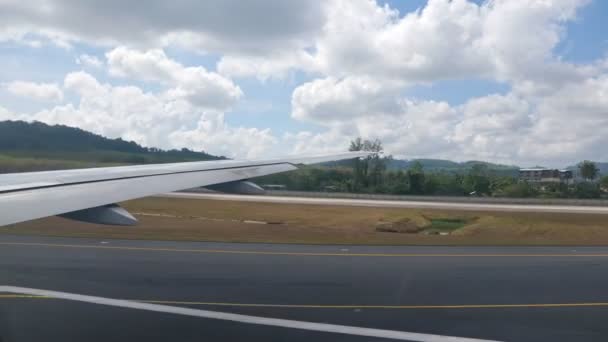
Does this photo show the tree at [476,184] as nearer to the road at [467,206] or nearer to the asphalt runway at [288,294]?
the road at [467,206]

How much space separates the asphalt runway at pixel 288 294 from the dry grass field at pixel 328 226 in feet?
10.2

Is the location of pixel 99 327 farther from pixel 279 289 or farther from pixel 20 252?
pixel 20 252

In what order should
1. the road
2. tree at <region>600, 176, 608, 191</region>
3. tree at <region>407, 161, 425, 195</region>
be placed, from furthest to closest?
1. tree at <region>600, 176, 608, 191</region>
2. tree at <region>407, 161, 425, 195</region>
3. the road

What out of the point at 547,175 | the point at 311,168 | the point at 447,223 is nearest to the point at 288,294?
the point at 447,223

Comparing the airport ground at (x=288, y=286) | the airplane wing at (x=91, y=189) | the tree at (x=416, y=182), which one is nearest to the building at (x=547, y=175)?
the tree at (x=416, y=182)

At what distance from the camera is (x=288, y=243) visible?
18.1 m

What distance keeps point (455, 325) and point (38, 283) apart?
810 centimetres

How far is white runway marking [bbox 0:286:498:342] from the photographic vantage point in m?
8.01

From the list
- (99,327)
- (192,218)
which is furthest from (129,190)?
(192,218)

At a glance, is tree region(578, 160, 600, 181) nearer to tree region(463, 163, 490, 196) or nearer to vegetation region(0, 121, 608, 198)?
vegetation region(0, 121, 608, 198)

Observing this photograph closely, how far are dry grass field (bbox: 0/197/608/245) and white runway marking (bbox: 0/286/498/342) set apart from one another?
20.1ft

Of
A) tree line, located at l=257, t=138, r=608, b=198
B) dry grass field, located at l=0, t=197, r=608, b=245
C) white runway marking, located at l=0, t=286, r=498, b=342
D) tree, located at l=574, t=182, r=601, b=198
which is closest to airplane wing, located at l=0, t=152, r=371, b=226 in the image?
white runway marking, located at l=0, t=286, r=498, b=342

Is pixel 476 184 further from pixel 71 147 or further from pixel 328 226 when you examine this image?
pixel 71 147

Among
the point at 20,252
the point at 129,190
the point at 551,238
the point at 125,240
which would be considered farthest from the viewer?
the point at 551,238
